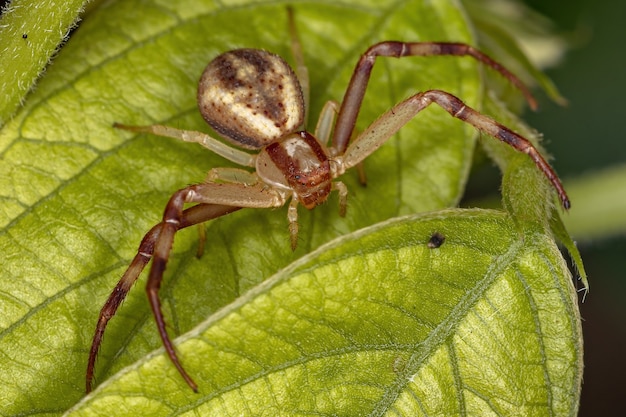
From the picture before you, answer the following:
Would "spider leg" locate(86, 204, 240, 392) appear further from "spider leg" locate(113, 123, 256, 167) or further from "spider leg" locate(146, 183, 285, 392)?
"spider leg" locate(113, 123, 256, 167)

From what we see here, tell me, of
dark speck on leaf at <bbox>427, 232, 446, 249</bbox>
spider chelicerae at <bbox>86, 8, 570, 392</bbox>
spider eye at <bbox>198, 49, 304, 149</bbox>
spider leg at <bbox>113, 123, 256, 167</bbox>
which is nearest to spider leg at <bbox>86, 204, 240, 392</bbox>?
spider chelicerae at <bbox>86, 8, 570, 392</bbox>

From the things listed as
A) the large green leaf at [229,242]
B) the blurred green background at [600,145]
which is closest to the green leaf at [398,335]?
the large green leaf at [229,242]

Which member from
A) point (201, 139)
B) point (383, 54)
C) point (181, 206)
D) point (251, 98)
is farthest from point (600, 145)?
point (181, 206)

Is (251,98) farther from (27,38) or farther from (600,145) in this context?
(600,145)

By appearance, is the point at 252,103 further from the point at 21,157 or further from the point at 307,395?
the point at 307,395

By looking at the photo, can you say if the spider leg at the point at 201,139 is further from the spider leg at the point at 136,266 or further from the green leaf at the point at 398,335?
the green leaf at the point at 398,335
